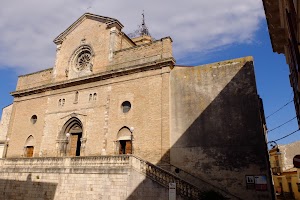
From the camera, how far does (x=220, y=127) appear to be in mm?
13891

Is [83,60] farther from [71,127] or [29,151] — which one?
[29,151]

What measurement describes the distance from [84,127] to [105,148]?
2426mm

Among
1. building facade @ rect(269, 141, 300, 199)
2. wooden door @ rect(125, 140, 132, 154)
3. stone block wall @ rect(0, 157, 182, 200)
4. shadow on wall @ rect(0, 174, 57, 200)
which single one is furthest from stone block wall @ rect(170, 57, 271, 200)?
building facade @ rect(269, 141, 300, 199)

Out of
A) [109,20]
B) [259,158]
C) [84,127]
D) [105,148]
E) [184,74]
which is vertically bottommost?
[259,158]

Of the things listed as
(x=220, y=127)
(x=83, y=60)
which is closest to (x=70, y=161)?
(x=220, y=127)

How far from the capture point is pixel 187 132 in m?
14.7

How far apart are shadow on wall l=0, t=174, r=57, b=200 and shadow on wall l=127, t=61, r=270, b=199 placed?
6688 millimetres

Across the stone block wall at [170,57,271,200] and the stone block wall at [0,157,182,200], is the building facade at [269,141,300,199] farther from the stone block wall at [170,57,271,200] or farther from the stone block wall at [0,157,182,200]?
the stone block wall at [0,157,182,200]

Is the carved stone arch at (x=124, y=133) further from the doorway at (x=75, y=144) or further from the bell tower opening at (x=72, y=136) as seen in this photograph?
the doorway at (x=75, y=144)

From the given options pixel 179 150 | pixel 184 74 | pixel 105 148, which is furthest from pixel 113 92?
pixel 179 150

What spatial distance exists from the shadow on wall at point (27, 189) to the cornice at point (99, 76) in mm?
7512

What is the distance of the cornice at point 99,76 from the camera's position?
1656 centimetres

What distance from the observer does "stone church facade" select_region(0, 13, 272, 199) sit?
13398 mm

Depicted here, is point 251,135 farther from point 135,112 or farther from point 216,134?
point 135,112
